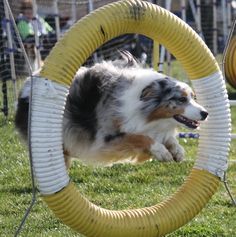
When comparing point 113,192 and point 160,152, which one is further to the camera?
point 113,192

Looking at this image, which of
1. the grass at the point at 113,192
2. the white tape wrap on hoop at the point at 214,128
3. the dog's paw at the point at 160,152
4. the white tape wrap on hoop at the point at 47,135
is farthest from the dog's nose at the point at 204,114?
the white tape wrap on hoop at the point at 47,135

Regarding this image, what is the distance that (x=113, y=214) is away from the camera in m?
4.41

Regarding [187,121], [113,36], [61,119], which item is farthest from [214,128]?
[61,119]

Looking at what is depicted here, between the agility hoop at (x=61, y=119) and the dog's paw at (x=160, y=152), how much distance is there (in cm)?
23

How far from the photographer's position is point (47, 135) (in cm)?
403

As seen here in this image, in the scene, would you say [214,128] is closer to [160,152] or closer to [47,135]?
[160,152]

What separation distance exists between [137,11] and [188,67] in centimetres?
63

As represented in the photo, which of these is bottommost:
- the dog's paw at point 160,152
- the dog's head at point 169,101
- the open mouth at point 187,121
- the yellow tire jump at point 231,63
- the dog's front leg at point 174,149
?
→ the yellow tire jump at point 231,63

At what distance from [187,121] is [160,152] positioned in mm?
360

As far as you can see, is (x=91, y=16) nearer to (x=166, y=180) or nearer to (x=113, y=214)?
(x=113, y=214)

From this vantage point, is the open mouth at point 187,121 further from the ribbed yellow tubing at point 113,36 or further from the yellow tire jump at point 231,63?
the yellow tire jump at point 231,63

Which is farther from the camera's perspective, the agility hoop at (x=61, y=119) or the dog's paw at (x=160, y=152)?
the dog's paw at (x=160, y=152)

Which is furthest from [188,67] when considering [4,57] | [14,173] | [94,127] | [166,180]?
[4,57]

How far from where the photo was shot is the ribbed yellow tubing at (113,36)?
4.14 m
